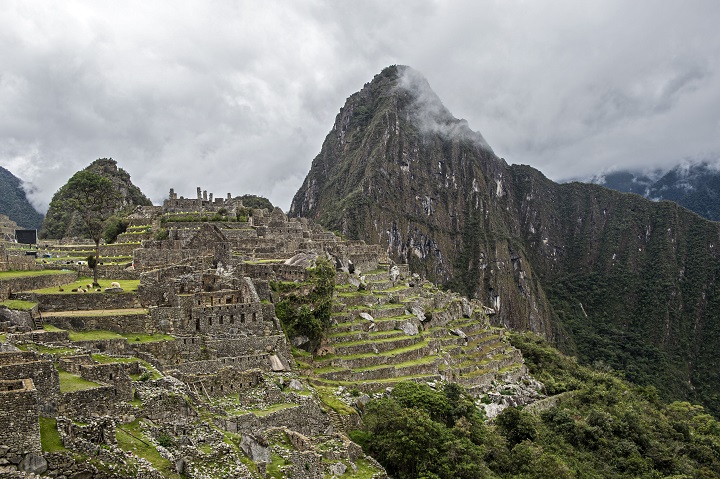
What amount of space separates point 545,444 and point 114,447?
32.5 meters

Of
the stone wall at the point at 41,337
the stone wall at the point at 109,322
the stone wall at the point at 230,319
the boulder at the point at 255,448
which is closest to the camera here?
the stone wall at the point at 41,337

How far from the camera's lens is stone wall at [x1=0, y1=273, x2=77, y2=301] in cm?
2277

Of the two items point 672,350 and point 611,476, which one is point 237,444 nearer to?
point 611,476

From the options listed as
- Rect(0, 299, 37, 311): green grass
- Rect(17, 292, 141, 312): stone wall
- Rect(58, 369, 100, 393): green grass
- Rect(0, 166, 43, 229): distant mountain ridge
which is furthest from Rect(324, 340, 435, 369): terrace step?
Rect(0, 166, 43, 229): distant mountain ridge

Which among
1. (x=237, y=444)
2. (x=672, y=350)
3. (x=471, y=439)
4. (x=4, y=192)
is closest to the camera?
(x=237, y=444)

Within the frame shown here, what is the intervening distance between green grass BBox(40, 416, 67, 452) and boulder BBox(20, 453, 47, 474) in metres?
0.34

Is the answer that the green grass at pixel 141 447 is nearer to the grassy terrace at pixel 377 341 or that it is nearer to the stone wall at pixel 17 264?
the stone wall at pixel 17 264

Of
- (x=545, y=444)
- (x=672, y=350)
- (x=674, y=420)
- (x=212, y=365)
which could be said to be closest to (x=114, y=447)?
(x=212, y=365)

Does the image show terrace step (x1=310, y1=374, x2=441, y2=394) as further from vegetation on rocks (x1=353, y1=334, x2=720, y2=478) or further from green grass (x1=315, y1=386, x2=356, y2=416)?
vegetation on rocks (x1=353, y1=334, x2=720, y2=478)

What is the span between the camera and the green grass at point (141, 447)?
13359 millimetres

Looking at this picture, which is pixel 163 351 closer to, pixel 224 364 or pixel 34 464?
pixel 224 364

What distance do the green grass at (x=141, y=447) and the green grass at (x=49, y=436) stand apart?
1606 millimetres

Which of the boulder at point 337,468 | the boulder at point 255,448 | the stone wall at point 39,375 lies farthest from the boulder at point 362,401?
the stone wall at point 39,375

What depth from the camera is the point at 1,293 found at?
2219 centimetres
